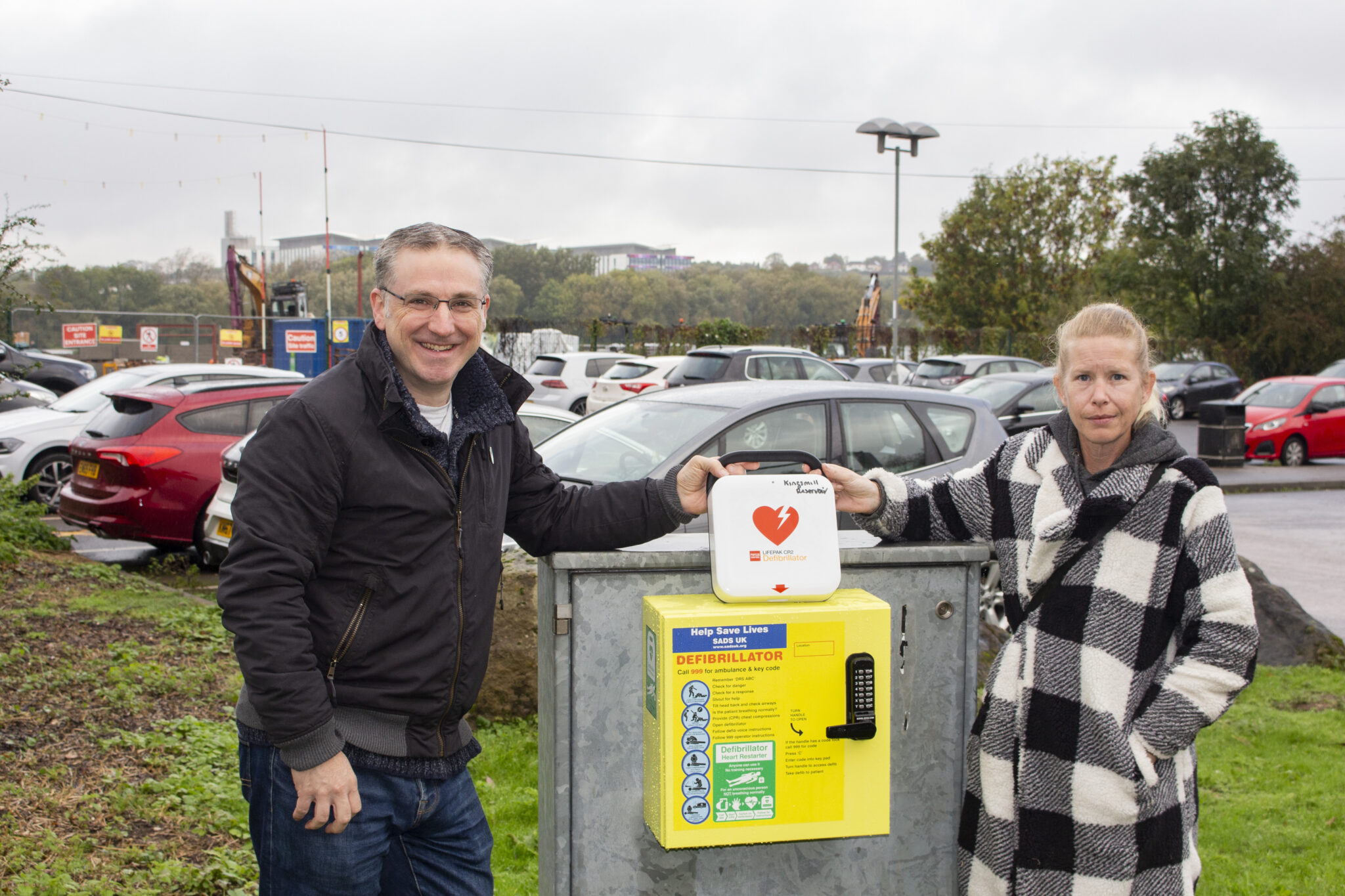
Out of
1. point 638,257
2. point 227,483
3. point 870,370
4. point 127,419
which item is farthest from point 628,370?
point 638,257

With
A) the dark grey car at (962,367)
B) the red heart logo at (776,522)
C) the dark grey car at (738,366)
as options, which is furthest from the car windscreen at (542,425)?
the dark grey car at (962,367)

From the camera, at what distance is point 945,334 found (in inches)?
1617

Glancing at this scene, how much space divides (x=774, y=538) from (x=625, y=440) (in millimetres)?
4342

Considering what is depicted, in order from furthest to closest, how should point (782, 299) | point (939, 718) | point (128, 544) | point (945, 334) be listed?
point (782, 299), point (945, 334), point (128, 544), point (939, 718)

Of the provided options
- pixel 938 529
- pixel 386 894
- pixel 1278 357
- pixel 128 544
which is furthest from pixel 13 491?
pixel 1278 357

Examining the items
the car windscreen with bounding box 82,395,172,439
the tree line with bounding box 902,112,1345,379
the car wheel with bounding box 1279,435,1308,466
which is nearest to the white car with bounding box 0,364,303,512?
the car windscreen with bounding box 82,395,172,439

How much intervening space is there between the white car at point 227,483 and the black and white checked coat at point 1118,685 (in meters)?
5.46

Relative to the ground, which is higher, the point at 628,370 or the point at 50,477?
the point at 628,370

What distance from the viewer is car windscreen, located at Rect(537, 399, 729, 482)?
6.23m

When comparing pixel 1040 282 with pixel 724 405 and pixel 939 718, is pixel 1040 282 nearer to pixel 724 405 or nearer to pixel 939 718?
pixel 724 405

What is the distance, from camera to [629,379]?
20375 millimetres

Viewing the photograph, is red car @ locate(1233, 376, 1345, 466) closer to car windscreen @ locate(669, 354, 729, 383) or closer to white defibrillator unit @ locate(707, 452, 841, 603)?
car windscreen @ locate(669, 354, 729, 383)

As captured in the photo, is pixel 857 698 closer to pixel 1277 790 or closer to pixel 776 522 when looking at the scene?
pixel 776 522

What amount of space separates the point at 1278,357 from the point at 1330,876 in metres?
33.3
